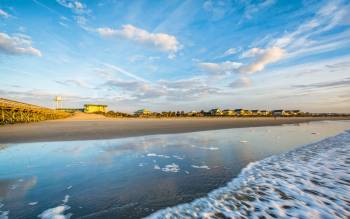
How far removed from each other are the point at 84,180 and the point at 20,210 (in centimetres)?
172

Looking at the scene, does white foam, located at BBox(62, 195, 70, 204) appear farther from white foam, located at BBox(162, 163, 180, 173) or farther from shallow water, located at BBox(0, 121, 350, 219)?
white foam, located at BBox(162, 163, 180, 173)

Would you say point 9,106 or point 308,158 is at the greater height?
point 9,106

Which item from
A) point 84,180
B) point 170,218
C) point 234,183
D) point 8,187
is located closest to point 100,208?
point 170,218

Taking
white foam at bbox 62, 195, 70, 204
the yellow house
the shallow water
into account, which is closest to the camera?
the shallow water

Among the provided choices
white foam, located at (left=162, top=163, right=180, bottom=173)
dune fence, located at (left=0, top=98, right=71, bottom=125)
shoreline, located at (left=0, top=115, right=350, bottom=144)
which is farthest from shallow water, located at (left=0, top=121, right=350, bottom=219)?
Answer: dune fence, located at (left=0, top=98, right=71, bottom=125)

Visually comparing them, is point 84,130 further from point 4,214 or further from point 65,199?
point 4,214

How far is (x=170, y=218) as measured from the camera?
11.0 feet

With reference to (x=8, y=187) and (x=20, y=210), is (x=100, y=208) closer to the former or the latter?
(x=20, y=210)

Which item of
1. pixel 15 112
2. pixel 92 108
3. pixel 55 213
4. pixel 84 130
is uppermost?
pixel 92 108

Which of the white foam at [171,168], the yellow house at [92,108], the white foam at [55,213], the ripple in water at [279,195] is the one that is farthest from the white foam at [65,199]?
the yellow house at [92,108]

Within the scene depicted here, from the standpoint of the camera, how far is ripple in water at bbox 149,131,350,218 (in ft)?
11.6

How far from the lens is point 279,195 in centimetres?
432

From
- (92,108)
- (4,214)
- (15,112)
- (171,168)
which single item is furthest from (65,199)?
(92,108)

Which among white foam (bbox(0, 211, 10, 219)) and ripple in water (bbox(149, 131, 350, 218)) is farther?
ripple in water (bbox(149, 131, 350, 218))
